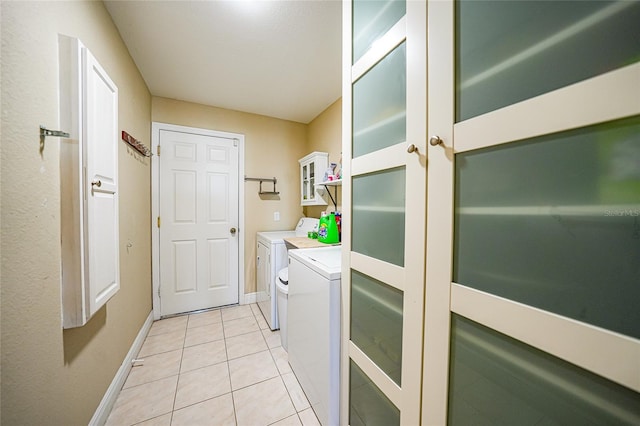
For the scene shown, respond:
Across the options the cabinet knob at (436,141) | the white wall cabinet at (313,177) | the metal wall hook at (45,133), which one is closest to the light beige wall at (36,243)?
the metal wall hook at (45,133)

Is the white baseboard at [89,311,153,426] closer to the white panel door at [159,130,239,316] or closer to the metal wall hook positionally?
the white panel door at [159,130,239,316]

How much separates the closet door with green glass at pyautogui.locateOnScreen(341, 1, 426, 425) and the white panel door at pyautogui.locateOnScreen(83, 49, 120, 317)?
3.95 feet

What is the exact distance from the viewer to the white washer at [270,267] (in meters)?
2.29

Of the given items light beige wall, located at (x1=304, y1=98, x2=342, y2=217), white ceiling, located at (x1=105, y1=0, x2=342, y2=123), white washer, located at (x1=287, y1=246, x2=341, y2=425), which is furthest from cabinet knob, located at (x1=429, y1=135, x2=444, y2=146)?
light beige wall, located at (x1=304, y1=98, x2=342, y2=217)

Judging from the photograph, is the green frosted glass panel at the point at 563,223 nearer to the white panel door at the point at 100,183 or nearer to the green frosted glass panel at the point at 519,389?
the green frosted glass panel at the point at 519,389

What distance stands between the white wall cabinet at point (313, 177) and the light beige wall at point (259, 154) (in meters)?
0.26

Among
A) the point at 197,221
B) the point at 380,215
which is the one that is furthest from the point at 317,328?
the point at 197,221

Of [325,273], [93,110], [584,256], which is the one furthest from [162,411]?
[584,256]

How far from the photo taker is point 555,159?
46 cm

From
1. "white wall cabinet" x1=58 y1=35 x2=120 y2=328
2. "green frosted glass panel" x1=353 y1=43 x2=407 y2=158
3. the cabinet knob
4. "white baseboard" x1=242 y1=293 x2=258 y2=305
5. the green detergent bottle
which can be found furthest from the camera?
"white baseboard" x1=242 y1=293 x2=258 y2=305

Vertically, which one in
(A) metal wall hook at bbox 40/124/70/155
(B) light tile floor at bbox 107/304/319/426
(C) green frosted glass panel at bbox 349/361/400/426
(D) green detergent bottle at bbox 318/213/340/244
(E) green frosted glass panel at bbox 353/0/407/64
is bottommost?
(B) light tile floor at bbox 107/304/319/426

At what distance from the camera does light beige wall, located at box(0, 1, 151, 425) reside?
730 millimetres

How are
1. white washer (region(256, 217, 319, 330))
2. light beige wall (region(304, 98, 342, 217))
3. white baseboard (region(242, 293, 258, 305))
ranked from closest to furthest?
white washer (region(256, 217, 319, 330)), light beige wall (region(304, 98, 342, 217)), white baseboard (region(242, 293, 258, 305))

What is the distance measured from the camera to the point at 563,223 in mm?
454
